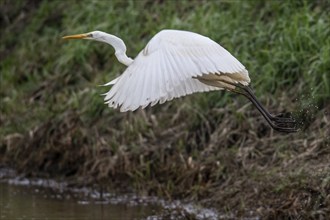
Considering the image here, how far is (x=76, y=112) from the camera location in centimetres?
1018

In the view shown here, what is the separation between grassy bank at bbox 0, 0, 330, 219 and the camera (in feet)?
26.9

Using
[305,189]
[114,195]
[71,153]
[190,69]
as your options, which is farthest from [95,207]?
[190,69]

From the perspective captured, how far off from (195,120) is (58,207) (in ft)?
5.27

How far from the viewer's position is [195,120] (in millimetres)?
9234

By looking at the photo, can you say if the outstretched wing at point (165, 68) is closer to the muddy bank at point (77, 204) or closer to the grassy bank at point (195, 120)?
the grassy bank at point (195, 120)

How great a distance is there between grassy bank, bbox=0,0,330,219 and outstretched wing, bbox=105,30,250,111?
1.71 m

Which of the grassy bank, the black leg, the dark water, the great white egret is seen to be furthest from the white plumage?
the dark water

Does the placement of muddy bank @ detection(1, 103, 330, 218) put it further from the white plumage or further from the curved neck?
the curved neck

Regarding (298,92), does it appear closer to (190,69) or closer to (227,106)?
(227,106)

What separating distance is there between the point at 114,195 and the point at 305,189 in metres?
2.19

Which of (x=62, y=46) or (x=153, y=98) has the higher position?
(x=62, y=46)

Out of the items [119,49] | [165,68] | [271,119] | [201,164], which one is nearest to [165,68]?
[165,68]

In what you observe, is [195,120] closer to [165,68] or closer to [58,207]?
[58,207]

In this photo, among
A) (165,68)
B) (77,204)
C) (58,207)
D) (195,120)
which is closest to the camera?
(165,68)
